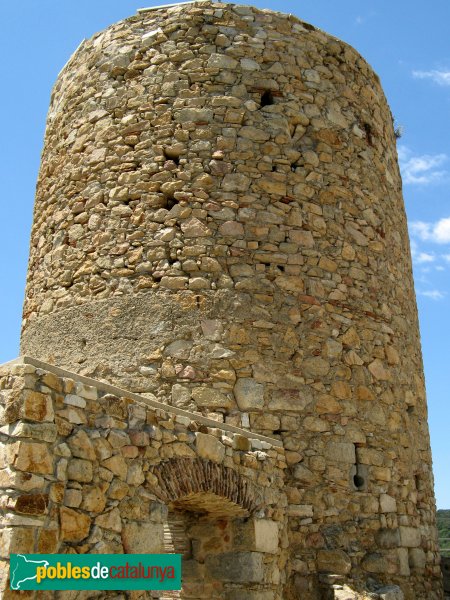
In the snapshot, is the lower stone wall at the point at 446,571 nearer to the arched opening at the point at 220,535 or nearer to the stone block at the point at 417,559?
the stone block at the point at 417,559

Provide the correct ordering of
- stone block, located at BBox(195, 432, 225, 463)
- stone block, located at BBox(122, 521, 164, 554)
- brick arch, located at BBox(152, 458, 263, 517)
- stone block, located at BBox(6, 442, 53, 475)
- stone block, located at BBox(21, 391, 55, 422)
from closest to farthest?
stone block, located at BBox(6, 442, 53, 475) → stone block, located at BBox(21, 391, 55, 422) → stone block, located at BBox(122, 521, 164, 554) → brick arch, located at BBox(152, 458, 263, 517) → stone block, located at BBox(195, 432, 225, 463)

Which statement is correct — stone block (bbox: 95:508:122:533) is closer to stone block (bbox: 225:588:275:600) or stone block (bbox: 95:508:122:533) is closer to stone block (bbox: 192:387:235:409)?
stone block (bbox: 225:588:275:600)

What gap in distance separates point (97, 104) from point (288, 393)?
Result: 3945 mm

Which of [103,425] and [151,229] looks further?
[151,229]

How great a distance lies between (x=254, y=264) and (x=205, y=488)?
276cm

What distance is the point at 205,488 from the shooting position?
5.36m

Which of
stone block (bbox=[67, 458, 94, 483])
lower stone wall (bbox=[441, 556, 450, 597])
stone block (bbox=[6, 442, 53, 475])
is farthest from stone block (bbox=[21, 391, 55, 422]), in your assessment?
lower stone wall (bbox=[441, 556, 450, 597])

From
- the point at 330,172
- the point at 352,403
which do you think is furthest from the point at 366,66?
the point at 352,403

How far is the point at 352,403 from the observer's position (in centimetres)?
745

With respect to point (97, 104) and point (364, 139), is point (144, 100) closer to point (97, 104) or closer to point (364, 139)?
point (97, 104)

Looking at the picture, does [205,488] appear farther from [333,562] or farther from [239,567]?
[333,562]

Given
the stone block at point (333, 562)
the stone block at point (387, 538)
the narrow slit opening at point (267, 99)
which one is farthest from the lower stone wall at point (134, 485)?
the narrow slit opening at point (267, 99)

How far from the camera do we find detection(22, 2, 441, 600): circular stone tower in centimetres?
705

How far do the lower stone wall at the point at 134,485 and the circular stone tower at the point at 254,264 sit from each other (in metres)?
0.85
